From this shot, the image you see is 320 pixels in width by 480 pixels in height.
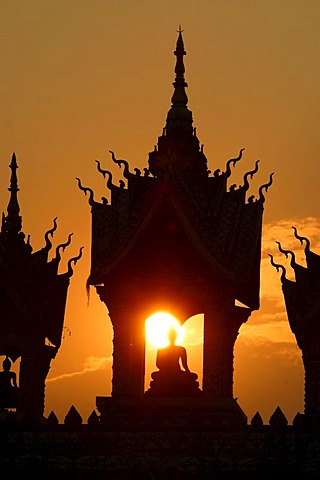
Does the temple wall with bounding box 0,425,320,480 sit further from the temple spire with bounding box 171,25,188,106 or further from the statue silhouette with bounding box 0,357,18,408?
the temple spire with bounding box 171,25,188,106

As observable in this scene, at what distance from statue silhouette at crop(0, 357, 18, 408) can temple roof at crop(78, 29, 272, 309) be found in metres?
5.20

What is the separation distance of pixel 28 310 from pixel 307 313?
32.2 ft

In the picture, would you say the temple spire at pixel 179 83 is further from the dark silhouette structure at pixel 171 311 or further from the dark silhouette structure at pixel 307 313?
the dark silhouette structure at pixel 307 313

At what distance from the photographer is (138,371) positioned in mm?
87938

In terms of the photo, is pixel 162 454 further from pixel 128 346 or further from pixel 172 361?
pixel 128 346

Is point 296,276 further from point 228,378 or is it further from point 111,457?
point 111,457

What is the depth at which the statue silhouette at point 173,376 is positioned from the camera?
86875 millimetres

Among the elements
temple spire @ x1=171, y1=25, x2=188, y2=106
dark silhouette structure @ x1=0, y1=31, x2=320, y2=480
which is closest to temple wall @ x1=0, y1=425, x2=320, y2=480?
dark silhouette structure @ x1=0, y1=31, x2=320, y2=480

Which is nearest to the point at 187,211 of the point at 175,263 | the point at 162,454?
the point at 175,263

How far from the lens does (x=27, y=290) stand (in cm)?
8912

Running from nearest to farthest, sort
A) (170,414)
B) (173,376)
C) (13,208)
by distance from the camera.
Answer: (170,414), (173,376), (13,208)

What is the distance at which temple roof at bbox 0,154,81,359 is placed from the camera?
89.0 metres

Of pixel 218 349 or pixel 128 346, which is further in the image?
pixel 128 346

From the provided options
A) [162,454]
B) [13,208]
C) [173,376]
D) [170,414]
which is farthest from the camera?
[13,208]
